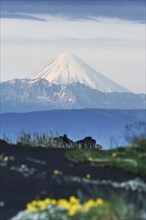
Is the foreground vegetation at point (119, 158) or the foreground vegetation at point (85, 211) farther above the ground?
the foreground vegetation at point (119, 158)

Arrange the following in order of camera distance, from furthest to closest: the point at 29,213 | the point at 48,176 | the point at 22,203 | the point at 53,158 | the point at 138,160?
1. the point at 53,158
2. the point at 138,160
3. the point at 48,176
4. the point at 22,203
5. the point at 29,213

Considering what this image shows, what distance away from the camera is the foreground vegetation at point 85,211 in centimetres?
1486

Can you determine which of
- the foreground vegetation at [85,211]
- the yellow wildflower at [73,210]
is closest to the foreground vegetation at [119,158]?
the foreground vegetation at [85,211]

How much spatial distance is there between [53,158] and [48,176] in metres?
3.21

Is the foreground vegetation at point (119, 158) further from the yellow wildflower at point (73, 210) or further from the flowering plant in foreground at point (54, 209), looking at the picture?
the yellow wildflower at point (73, 210)

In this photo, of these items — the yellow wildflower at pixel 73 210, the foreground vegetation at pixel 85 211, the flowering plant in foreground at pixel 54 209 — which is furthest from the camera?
the flowering plant in foreground at pixel 54 209

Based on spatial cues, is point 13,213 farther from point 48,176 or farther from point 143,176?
point 143,176

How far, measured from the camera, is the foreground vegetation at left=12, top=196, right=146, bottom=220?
1486cm

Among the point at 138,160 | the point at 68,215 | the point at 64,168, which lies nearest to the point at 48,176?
the point at 64,168

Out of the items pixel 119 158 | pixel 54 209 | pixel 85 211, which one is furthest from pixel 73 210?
pixel 119 158

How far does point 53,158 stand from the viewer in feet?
77.3

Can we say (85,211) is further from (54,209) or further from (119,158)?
(119,158)

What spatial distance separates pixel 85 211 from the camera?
15.3 m

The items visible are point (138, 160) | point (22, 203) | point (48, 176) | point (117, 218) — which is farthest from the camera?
point (138, 160)
